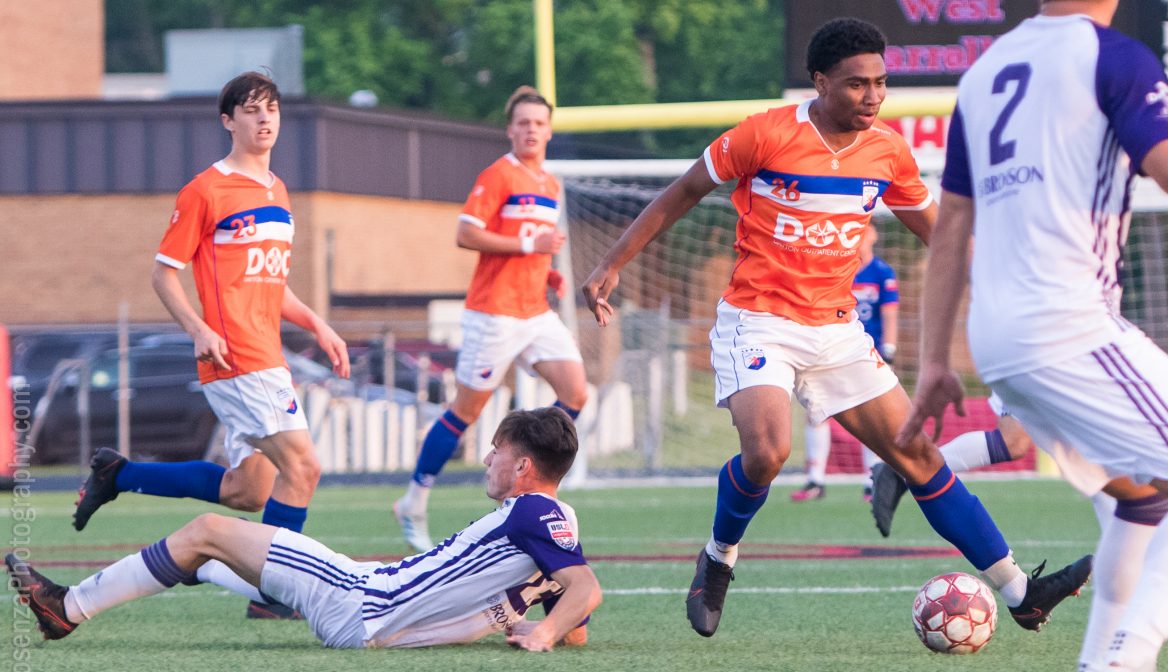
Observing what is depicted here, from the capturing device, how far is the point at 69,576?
7.92 meters

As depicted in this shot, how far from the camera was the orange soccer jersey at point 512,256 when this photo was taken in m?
9.45

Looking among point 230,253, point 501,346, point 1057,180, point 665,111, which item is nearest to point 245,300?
point 230,253

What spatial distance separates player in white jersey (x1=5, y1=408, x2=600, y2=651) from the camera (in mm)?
5180

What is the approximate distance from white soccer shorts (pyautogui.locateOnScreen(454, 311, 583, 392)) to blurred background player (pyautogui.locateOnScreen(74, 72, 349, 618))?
9.38ft

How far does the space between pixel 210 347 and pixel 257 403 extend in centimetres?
36

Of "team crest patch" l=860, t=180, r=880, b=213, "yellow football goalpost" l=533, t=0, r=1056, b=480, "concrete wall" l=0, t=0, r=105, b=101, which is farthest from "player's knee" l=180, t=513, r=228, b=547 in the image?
"concrete wall" l=0, t=0, r=105, b=101

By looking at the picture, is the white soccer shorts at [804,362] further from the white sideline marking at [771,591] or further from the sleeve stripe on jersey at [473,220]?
the sleeve stripe on jersey at [473,220]

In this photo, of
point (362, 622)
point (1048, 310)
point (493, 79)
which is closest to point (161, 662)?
point (362, 622)

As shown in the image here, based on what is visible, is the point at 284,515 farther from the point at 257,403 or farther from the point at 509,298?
the point at 509,298

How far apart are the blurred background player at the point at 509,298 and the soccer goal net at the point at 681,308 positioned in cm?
434

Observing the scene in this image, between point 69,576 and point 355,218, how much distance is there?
2239cm

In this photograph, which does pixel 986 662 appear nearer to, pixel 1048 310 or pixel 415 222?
pixel 1048 310

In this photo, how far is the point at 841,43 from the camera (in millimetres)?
5617

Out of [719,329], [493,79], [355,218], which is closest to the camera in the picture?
[719,329]
